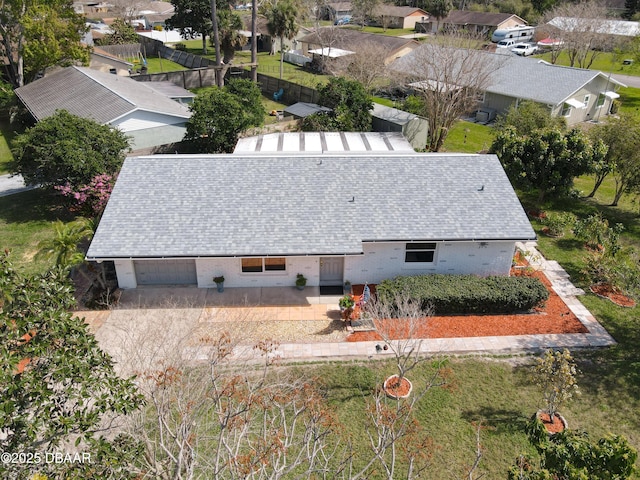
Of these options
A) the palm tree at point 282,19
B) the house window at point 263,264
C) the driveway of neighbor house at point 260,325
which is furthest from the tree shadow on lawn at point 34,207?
the palm tree at point 282,19

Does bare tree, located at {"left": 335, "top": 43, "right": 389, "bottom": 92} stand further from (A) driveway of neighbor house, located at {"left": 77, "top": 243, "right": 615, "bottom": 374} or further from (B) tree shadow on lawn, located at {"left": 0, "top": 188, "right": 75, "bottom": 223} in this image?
(A) driveway of neighbor house, located at {"left": 77, "top": 243, "right": 615, "bottom": 374}

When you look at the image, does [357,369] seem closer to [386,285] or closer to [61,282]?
[386,285]

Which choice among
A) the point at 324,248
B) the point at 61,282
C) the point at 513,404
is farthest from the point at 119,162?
the point at 513,404

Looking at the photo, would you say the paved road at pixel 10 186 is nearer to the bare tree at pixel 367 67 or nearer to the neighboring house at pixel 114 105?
the neighboring house at pixel 114 105

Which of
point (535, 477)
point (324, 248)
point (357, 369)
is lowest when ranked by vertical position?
point (357, 369)

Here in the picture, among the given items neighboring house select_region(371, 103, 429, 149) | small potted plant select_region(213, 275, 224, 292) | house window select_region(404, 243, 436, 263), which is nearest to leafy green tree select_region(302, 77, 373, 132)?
neighboring house select_region(371, 103, 429, 149)

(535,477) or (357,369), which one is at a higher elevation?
(535,477)

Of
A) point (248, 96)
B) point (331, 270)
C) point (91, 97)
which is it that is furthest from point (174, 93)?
point (331, 270)
